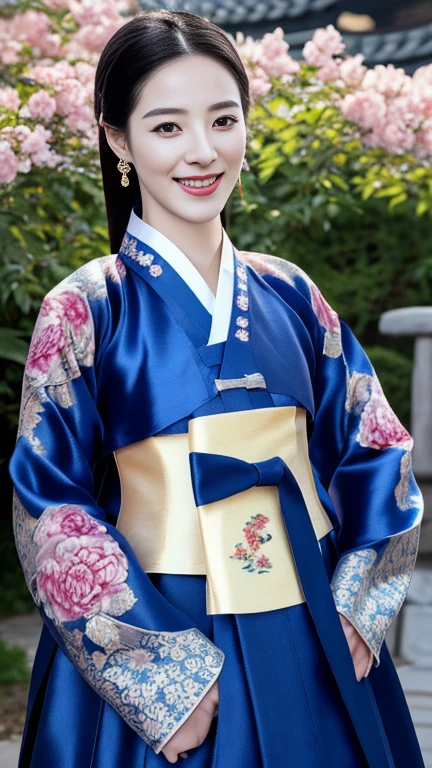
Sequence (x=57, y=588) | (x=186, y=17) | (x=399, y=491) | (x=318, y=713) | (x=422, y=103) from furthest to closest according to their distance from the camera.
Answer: (x=422, y=103)
(x=399, y=491)
(x=186, y=17)
(x=318, y=713)
(x=57, y=588)

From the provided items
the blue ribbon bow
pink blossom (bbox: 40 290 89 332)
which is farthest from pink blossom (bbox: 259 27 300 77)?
the blue ribbon bow

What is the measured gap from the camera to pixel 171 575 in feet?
5.46

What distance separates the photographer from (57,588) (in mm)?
1547

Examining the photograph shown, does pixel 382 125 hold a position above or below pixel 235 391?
above

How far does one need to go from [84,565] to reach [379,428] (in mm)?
659

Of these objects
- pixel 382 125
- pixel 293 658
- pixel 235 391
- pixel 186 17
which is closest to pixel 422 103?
pixel 382 125

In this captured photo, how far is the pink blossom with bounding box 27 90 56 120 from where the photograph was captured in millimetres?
2908

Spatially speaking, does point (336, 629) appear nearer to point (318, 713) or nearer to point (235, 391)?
point (318, 713)

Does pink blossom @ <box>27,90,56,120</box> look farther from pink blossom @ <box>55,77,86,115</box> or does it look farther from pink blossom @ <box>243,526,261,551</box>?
pink blossom @ <box>243,526,261,551</box>

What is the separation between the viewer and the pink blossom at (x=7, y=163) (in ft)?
8.96

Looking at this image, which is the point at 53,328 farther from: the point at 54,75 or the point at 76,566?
the point at 54,75

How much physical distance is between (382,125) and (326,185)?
1.01ft

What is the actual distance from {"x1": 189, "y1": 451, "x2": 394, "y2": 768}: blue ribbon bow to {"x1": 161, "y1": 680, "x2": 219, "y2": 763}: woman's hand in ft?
0.70

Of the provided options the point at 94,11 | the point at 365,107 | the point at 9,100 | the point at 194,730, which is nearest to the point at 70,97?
the point at 9,100
